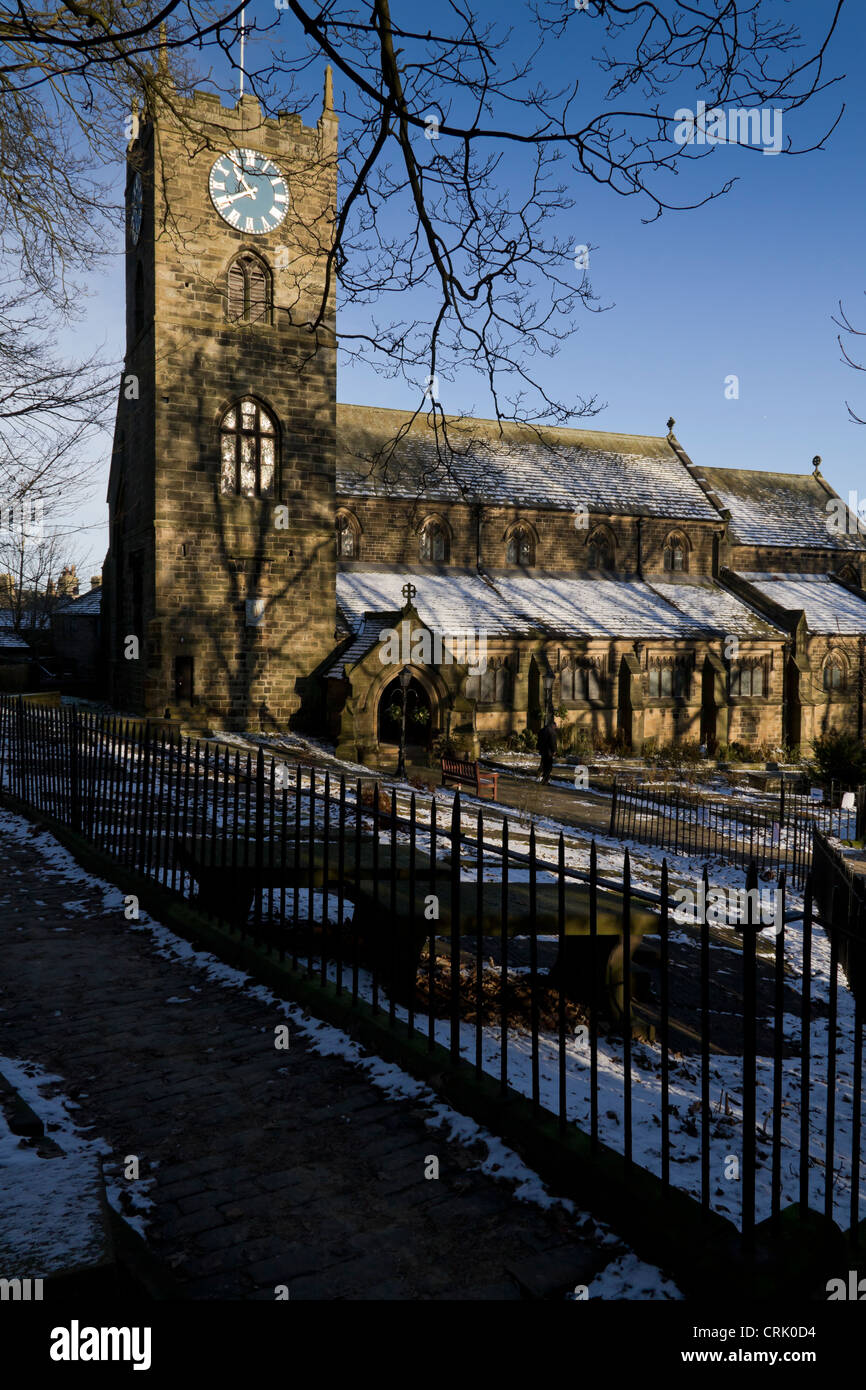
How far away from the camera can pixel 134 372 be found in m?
24.3

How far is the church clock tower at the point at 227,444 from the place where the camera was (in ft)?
73.9

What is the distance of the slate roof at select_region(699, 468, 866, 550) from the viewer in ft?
132

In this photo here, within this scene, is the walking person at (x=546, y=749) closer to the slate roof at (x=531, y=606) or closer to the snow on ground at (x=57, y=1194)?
the slate roof at (x=531, y=606)

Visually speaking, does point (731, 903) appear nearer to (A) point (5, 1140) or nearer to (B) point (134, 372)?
(A) point (5, 1140)

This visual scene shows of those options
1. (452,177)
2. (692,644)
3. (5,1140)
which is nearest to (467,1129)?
(5,1140)

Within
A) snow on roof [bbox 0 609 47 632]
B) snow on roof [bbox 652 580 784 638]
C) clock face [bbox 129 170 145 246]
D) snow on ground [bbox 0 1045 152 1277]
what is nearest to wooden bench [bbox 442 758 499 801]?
snow on ground [bbox 0 1045 152 1277]

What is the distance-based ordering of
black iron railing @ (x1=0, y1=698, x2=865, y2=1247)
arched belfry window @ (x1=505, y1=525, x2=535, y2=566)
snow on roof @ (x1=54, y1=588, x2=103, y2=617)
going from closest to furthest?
black iron railing @ (x1=0, y1=698, x2=865, y2=1247) < arched belfry window @ (x1=505, y1=525, x2=535, y2=566) < snow on roof @ (x1=54, y1=588, x2=103, y2=617)

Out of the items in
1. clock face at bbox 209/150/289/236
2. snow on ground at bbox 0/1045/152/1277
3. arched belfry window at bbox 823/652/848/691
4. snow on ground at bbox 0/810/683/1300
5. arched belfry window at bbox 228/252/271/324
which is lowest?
snow on ground at bbox 0/810/683/1300

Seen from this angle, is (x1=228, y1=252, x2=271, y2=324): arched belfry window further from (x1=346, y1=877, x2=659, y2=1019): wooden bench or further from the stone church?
(x1=346, y1=877, x2=659, y2=1019): wooden bench

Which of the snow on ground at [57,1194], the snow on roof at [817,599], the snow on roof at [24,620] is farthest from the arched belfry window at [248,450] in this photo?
the snow on roof at [24,620]

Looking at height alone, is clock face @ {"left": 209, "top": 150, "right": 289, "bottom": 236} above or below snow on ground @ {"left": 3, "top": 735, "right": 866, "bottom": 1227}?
above

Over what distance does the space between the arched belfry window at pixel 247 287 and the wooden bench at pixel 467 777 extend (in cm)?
1280

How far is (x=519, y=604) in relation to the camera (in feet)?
103

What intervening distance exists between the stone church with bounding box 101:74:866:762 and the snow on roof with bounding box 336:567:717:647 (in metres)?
0.12
